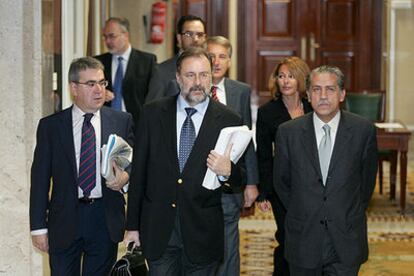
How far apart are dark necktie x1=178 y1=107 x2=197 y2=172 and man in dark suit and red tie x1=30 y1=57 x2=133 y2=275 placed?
374 millimetres

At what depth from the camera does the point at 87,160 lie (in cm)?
497

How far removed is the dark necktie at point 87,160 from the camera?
4.95 metres

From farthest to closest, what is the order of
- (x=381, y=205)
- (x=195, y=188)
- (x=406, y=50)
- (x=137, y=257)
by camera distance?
(x=406, y=50), (x=381, y=205), (x=137, y=257), (x=195, y=188)

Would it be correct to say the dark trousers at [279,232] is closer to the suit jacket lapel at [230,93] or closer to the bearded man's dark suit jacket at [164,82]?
the suit jacket lapel at [230,93]

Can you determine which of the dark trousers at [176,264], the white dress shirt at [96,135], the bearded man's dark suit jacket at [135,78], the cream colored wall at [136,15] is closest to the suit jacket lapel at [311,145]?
the dark trousers at [176,264]

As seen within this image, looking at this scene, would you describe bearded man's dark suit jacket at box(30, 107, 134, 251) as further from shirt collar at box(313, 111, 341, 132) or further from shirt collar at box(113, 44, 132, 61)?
shirt collar at box(113, 44, 132, 61)

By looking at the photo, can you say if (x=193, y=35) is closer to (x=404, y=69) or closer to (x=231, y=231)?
(x=231, y=231)

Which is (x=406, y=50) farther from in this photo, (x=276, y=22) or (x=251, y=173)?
(x=251, y=173)

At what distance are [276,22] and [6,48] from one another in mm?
10078

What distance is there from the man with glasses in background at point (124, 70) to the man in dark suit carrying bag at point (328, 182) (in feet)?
12.1

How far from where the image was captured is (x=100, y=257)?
5.02 meters

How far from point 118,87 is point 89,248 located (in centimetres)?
378

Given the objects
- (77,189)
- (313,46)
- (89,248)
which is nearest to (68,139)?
(77,189)

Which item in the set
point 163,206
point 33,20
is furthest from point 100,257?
point 33,20
